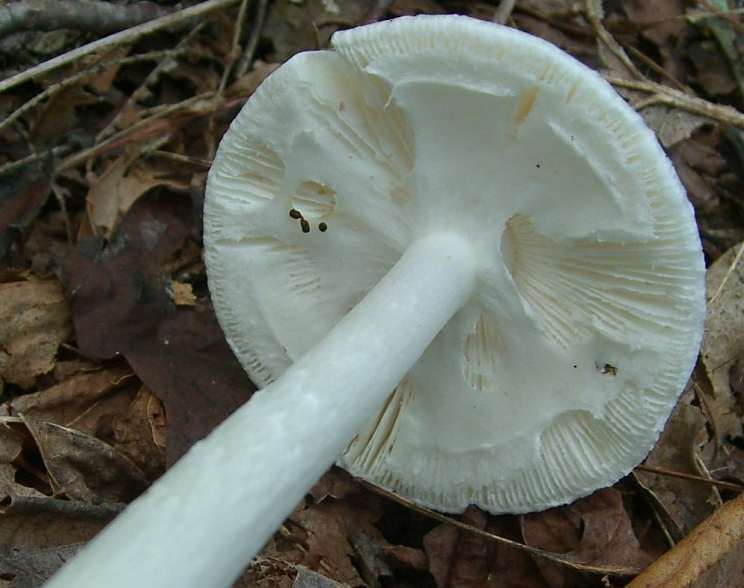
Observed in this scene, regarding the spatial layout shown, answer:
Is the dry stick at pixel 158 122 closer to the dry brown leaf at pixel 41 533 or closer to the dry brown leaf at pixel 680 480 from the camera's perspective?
the dry brown leaf at pixel 41 533

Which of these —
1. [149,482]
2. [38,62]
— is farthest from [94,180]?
[149,482]

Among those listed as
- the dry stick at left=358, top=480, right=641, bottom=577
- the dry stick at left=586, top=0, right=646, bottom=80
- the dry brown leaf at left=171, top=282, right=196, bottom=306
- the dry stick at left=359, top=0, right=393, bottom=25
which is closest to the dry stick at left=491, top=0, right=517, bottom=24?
the dry stick at left=586, top=0, right=646, bottom=80

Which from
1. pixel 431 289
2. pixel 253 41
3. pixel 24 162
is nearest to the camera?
pixel 431 289

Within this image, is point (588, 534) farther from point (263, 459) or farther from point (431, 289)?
point (263, 459)

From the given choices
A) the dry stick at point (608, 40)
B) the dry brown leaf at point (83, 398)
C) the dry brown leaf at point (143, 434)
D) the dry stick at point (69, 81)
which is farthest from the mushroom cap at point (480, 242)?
the dry stick at point (608, 40)

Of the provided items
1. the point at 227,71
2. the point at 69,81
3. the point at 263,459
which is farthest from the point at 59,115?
the point at 263,459
